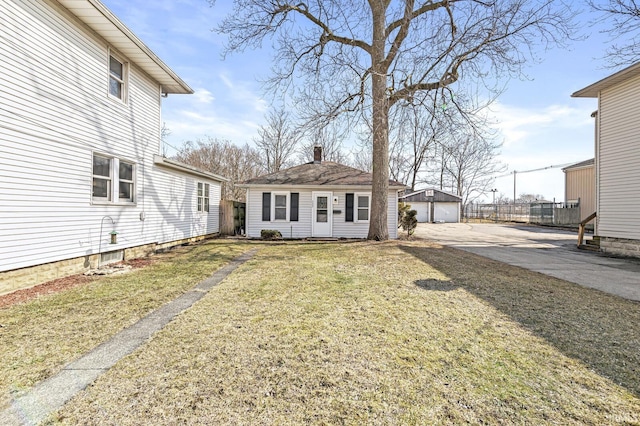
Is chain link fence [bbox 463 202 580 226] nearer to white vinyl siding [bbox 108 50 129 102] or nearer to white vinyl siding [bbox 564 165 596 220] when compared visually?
white vinyl siding [bbox 564 165 596 220]

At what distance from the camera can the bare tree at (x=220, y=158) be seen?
2617 cm

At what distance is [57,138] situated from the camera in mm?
5902

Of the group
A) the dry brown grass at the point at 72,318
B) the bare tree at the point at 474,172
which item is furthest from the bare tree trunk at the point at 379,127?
the bare tree at the point at 474,172

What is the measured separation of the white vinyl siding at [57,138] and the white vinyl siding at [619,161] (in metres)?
15.1

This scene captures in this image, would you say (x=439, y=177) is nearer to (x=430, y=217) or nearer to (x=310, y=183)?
(x=430, y=217)

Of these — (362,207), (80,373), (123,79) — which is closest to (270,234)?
(362,207)

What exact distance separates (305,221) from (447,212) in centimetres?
2435

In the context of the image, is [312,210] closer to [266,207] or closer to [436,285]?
[266,207]

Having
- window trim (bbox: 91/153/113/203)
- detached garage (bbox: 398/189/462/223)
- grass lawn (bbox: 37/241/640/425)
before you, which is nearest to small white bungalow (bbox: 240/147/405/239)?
window trim (bbox: 91/153/113/203)

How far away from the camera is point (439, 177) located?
38938mm

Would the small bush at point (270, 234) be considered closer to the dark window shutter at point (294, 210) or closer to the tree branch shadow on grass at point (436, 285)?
the dark window shutter at point (294, 210)

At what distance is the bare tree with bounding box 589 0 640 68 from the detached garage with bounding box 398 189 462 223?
22808 mm

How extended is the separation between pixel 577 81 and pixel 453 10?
5.75m

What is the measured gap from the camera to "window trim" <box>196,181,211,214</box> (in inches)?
496
